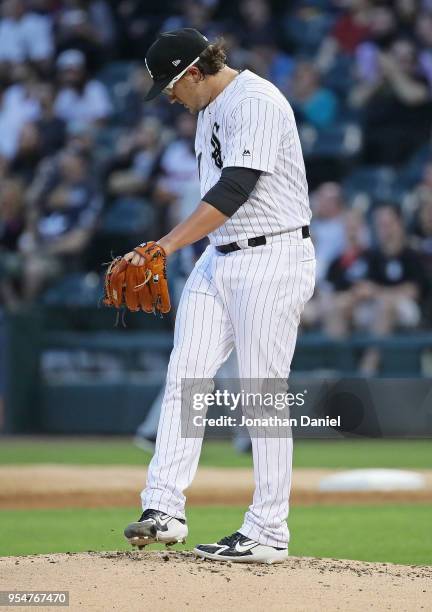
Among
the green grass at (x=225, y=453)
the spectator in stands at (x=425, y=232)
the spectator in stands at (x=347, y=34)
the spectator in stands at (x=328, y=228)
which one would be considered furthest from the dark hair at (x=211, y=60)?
the spectator in stands at (x=347, y=34)

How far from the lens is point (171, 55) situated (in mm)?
4367

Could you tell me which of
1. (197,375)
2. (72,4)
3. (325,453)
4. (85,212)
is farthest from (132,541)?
(72,4)

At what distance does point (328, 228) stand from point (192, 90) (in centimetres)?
666

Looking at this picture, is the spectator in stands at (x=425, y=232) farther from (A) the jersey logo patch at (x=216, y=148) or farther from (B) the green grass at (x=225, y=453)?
(A) the jersey logo patch at (x=216, y=148)

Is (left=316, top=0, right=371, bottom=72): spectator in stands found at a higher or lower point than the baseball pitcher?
higher

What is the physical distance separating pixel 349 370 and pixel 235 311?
6281 millimetres

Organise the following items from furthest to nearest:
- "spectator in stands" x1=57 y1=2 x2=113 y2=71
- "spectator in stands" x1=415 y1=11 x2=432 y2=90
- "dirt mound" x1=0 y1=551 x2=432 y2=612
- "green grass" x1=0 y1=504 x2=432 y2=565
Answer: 1. "spectator in stands" x1=57 y1=2 x2=113 y2=71
2. "spectator in stands" x1=415 y1=11 x2=432 y2=90
3. "green grass" x1=0 y1=504 x2=432 y2=565
4. "dirt mound" x1=0 y1=551 x2=432 y2=612

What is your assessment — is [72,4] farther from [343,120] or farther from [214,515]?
[214,515]

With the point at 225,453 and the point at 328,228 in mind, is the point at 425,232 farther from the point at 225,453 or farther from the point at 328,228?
the point at 225,453

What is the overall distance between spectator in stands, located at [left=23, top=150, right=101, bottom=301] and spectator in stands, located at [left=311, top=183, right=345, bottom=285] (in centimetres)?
248

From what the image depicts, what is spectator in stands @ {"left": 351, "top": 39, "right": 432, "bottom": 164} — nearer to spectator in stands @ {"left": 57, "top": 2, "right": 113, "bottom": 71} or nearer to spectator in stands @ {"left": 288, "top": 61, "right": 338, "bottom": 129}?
spectator in stands @ {"left": 288, "top": 61, "right": 338, "bottom": 129}

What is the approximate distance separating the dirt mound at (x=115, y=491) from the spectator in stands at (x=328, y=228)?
147 inches

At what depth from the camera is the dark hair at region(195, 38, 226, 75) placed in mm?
4418

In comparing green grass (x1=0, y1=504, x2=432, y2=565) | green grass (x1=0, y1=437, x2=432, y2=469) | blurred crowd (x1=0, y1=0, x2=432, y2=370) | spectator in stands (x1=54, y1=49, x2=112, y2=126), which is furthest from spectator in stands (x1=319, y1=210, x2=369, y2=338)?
spectator in stands (x1=54, y1=49, x2=112, y2=126)
